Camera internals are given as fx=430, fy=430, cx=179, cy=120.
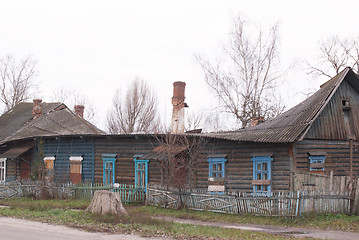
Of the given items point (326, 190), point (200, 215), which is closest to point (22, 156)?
point (200, 215)

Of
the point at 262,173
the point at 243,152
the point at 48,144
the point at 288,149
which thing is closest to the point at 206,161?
the point at 243,152

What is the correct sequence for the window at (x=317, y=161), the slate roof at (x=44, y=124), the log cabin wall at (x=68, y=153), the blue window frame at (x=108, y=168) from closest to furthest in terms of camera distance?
the window at (x=317, y=161) → the blue window frame at (x=108, y=168) → the log cabin wall at (x=68, y=153) → the slate roof at (x=44, y=124)

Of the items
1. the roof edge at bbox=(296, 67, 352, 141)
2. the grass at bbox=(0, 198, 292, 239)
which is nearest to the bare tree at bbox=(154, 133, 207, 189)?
the roof edge at bbox=(296, 67, 352, 141)

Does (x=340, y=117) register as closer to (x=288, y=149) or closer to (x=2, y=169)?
(x=288, y=149)

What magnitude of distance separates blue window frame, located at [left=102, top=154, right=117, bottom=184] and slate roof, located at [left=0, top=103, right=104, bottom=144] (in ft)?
11.8

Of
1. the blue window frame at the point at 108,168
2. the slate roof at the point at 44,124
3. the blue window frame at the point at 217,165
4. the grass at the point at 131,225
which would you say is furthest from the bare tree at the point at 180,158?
the slate roof at the point at 44,124

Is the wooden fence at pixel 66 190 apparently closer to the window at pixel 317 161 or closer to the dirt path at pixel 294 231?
the dirt path at pixel 294 231

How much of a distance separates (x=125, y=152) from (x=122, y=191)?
9.83 feet

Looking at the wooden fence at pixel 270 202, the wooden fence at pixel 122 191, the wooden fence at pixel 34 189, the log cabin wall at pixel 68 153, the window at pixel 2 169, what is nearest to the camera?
the wooden fence at pixel 270 202

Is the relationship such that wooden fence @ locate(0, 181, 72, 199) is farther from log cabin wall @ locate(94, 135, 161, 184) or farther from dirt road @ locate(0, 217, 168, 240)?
dirt road @ locate(0, 217, 168, 240)

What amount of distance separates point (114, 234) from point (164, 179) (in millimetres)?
9029

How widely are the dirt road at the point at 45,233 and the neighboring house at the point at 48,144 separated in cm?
862

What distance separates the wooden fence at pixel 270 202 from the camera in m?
14.7

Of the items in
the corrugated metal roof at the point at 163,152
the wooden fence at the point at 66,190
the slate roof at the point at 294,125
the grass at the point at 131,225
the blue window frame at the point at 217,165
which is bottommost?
the grass at the point at 131,225
